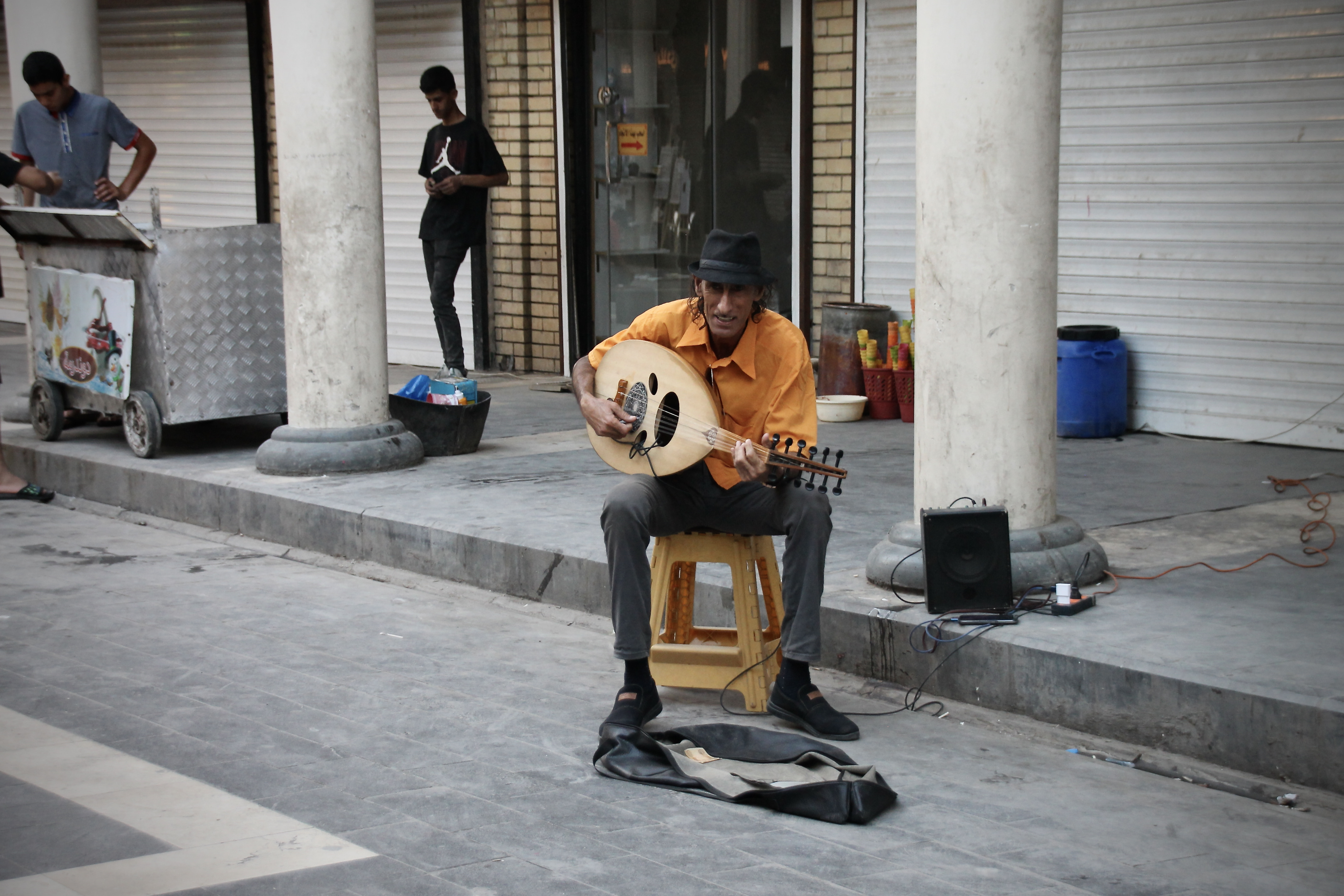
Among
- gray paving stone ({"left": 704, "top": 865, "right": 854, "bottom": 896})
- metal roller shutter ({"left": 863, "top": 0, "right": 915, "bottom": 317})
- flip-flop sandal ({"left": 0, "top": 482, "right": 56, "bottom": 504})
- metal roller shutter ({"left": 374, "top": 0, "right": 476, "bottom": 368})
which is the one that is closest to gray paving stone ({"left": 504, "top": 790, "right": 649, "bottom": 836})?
gray paving stone ({"left": 704, "top": 865, "right": 854, "bottom": 896})

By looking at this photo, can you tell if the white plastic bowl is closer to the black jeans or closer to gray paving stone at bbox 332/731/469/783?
the black jeans

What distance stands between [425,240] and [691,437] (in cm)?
630

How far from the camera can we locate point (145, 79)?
15.2 meters

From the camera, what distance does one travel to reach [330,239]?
7.93 metres

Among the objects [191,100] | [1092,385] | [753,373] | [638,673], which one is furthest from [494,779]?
[191,100]

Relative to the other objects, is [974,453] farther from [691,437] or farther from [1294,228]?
[1294,228]

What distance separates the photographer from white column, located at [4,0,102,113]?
997 cm

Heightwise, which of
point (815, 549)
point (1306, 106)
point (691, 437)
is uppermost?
point (1306, 106)

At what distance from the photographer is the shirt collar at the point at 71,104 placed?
9.05 metres

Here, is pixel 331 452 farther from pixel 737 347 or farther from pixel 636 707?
pixel 636 707

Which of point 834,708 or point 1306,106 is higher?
point 1306,106

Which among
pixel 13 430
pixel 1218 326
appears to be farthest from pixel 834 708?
pixel 13 430

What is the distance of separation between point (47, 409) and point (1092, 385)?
604 cm

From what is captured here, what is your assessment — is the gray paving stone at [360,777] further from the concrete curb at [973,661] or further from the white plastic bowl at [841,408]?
the white plastic bowl at [841,408]
